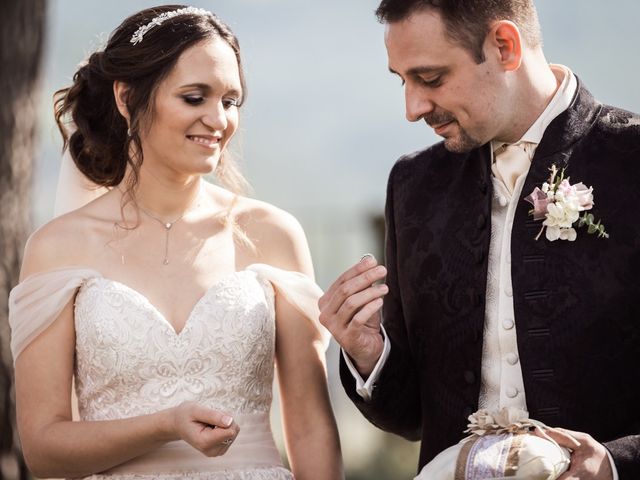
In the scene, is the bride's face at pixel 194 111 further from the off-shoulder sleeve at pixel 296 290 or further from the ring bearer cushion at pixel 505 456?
the ring bearer cushion at pixel 505 456

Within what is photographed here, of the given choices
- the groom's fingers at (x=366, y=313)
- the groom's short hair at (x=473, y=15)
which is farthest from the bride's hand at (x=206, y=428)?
the groom's short hair at (x=473, y=15)

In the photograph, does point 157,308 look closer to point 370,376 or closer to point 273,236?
point 273,236

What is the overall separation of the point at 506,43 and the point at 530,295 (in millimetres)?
792

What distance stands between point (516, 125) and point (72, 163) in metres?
1.76

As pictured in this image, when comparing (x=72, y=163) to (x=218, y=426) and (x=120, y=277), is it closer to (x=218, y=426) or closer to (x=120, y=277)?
(x=120, y=277)

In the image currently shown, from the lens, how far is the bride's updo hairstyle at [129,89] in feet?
13.4

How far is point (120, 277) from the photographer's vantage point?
4090mm

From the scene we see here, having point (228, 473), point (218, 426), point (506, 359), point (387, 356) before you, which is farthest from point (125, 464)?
point (506, 359)

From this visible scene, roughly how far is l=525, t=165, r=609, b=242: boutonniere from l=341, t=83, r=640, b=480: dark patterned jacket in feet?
0.11

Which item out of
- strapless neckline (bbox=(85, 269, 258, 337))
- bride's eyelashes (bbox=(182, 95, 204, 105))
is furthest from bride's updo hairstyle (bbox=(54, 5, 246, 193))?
strapless neckline (bbox=(85, 269, 258, 337))

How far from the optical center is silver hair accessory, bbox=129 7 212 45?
13.6ft

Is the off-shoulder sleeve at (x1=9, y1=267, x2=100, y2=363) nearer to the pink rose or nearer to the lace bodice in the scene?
the lace bodice

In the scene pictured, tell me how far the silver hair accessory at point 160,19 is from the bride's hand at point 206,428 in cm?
135

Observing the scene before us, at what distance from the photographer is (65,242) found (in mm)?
4109
